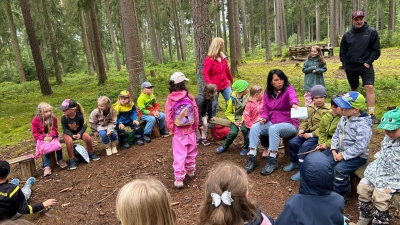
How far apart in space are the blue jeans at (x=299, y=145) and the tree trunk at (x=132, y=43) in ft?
17.7

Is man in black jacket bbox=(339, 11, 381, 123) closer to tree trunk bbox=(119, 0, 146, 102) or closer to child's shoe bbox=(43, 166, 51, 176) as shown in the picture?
tree trunk bbox=(119, 0, 146, 102)

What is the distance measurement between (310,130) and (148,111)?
11.1 feet

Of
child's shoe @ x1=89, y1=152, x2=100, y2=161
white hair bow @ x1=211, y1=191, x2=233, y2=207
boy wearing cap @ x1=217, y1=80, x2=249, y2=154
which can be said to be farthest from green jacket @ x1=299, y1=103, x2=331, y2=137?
child's shoe @ x1=89, y1=152, x2=100, y2=161

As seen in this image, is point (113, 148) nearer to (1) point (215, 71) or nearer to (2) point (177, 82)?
(2) point (177, 82)

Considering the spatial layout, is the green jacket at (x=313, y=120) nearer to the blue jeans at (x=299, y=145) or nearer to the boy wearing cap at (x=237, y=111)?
the blue jeans at (x=299, y=145)

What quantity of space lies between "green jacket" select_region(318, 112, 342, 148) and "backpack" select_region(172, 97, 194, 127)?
1.83 metres

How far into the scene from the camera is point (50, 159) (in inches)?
213

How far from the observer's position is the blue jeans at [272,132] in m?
4.43

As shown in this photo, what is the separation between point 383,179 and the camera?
3002 millimetres

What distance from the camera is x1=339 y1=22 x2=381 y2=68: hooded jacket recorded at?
5.55m

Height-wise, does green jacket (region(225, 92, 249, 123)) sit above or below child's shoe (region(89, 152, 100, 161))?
above

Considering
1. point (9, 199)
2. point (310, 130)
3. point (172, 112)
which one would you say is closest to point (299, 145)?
point (310, 130)

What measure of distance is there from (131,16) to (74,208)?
18.7 feet

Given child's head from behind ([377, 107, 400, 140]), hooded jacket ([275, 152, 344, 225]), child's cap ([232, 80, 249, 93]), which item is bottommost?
hooded jacket ([275, 152, 344, 225])
